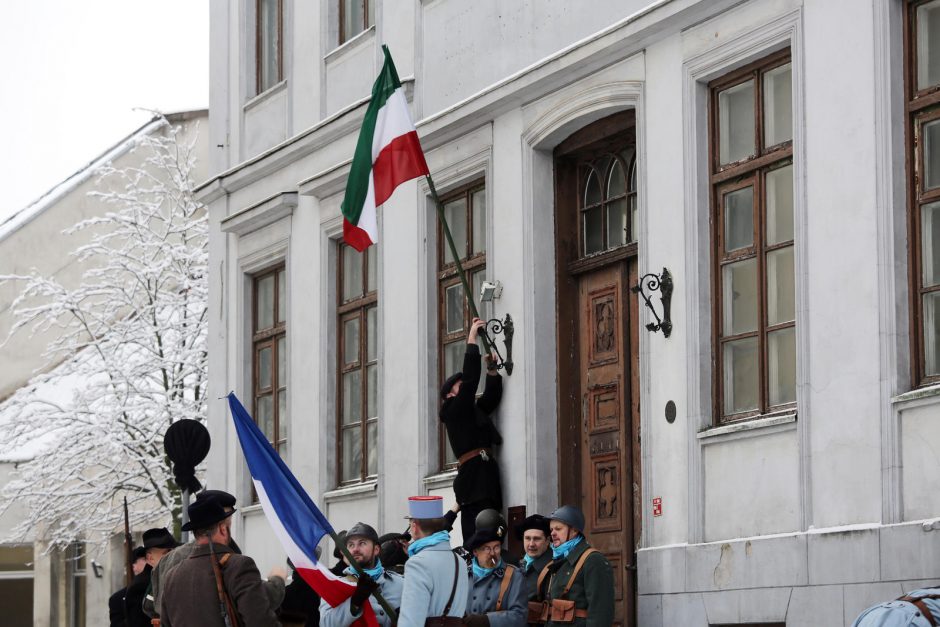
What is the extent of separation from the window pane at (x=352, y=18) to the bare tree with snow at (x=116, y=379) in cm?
1127

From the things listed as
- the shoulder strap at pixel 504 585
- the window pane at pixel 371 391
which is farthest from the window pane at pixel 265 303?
the shoulder strap at pixel 504 585

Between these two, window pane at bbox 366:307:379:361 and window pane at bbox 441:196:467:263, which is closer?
window pane at bbox 441:196:467:263

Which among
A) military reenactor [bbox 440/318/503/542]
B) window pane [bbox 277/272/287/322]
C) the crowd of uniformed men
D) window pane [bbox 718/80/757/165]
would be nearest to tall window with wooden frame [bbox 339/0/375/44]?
window pane [bbox 277/272/287/322]

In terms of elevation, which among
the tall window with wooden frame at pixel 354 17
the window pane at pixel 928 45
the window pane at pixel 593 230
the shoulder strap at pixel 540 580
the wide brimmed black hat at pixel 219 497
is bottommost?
the shoulder strap at pixel 540 580

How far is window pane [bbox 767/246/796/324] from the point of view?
12.2m

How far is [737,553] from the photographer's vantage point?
12250 mm

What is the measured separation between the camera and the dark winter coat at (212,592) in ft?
35.3

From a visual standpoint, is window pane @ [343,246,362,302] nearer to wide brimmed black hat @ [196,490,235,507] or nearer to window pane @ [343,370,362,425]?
window pane @ [343,370,362,425]

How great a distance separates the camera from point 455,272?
54.1 feet

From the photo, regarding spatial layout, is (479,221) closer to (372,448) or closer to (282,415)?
(372,448)

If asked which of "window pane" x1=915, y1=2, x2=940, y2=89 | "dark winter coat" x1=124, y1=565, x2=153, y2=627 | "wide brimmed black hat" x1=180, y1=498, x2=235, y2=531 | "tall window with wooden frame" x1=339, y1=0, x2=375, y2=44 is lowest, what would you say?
"dark winter coat" x1=124, y1=565, x2=153, y2=627

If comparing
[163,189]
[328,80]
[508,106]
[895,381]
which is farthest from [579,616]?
[163,189]

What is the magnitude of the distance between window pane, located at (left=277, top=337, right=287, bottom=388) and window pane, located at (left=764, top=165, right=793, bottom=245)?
842 centimetres

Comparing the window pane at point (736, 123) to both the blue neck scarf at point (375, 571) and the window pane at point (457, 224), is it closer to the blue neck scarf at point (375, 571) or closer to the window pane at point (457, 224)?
the blue neck scarf at point (375, 571)
